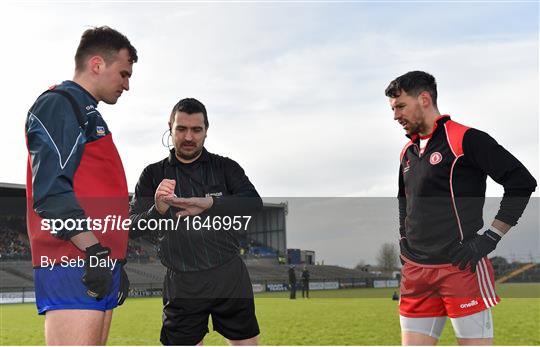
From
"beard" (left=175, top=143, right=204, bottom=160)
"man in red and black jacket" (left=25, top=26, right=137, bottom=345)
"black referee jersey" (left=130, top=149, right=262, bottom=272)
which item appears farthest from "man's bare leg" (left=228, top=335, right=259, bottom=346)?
"beard" (left=175, top=143, right=204, bottom=160)

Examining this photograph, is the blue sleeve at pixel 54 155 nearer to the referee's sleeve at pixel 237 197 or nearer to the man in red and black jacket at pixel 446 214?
the referee's sleeve at pixel 237 197

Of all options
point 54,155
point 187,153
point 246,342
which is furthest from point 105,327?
point 187,153

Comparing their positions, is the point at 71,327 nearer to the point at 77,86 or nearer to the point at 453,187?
the point at 77,86

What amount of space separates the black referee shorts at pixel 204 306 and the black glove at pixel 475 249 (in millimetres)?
1526

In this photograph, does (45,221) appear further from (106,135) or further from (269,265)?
(269,265)

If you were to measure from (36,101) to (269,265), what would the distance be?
4061 centimetres

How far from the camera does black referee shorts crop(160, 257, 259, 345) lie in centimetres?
410

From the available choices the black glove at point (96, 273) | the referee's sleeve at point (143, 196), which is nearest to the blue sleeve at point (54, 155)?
the black glove at point (96, 273)

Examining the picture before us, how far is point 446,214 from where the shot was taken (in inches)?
149

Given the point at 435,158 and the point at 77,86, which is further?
the point at 435,158

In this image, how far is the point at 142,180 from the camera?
4.37 m

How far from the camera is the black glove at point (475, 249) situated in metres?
3.67

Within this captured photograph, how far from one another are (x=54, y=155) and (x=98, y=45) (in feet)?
2.50

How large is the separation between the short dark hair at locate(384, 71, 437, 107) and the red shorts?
116 centimetres
